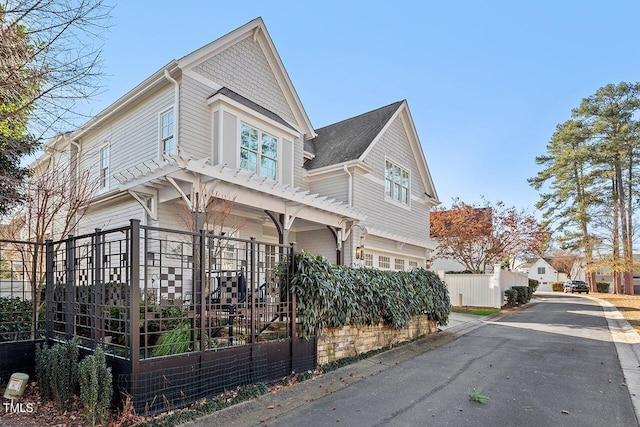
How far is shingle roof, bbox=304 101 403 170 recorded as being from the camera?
14414 millimetres

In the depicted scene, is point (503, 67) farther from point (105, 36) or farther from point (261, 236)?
point (105, 36)

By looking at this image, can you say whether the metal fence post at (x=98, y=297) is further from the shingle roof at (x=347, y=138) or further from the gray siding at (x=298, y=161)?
the shingle roof at (x=347, y=138)

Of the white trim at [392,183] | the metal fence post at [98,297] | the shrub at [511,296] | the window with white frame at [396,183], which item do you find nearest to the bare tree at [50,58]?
the metal fence post at [98,297]

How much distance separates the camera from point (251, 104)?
445 inches

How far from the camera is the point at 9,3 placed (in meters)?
5.43

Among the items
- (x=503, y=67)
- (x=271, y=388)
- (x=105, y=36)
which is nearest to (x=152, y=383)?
(x=271, y=388)

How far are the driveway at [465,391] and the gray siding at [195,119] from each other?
21.3 feet

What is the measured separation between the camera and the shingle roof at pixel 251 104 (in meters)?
10.5

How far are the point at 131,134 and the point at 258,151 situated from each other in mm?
3670

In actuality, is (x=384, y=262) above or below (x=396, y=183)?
below

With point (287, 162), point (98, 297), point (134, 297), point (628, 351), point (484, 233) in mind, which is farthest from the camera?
point (484, 233)

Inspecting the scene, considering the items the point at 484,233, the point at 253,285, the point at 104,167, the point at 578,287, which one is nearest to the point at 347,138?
the point at 104,167

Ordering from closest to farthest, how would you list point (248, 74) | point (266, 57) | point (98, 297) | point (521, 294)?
1. point (98, 297)
2. point (248, 74)
3. point (266, 57)
4. point (521, 294)

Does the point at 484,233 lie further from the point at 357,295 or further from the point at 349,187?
the point at 357,295
